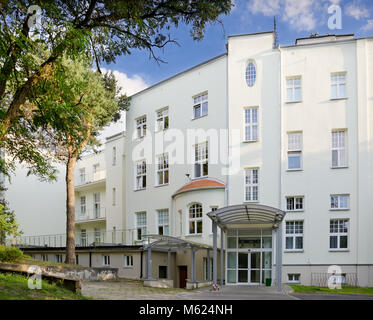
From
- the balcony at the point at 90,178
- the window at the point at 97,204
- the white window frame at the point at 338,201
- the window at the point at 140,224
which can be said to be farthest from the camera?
the window at the point at 97,204

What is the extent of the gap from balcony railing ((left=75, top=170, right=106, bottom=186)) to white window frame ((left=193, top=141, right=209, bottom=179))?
14115 mm

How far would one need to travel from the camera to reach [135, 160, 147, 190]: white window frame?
34.9 meters

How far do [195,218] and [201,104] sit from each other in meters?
7.39

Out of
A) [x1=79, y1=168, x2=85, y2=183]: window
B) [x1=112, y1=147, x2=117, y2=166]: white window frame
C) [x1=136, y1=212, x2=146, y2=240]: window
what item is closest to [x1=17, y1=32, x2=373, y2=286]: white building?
[x1=136, y1=212, x2=146, y2=240]: window

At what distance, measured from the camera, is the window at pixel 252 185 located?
27781 millimetres

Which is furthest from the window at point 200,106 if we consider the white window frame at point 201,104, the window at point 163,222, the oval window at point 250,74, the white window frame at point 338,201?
the white window frame at point 338,201

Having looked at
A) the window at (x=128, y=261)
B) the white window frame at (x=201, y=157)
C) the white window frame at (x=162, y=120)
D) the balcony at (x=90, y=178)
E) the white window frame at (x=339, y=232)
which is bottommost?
the window at (x=128, y=261)

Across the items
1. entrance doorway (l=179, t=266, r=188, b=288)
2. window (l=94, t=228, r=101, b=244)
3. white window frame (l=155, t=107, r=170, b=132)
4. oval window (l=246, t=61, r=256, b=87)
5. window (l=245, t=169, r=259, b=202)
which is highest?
oval window (l=246, t=61, r=256, b=87)

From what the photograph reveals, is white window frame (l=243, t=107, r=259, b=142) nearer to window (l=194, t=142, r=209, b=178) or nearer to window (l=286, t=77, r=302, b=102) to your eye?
window (l=286, t=77, r=302, b=102)

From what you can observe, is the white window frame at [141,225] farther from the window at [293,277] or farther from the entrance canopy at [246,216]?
the window at [293,277]

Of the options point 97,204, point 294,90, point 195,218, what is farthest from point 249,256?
point 97,204

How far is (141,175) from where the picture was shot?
115 ft

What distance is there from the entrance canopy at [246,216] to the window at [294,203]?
1810mm
